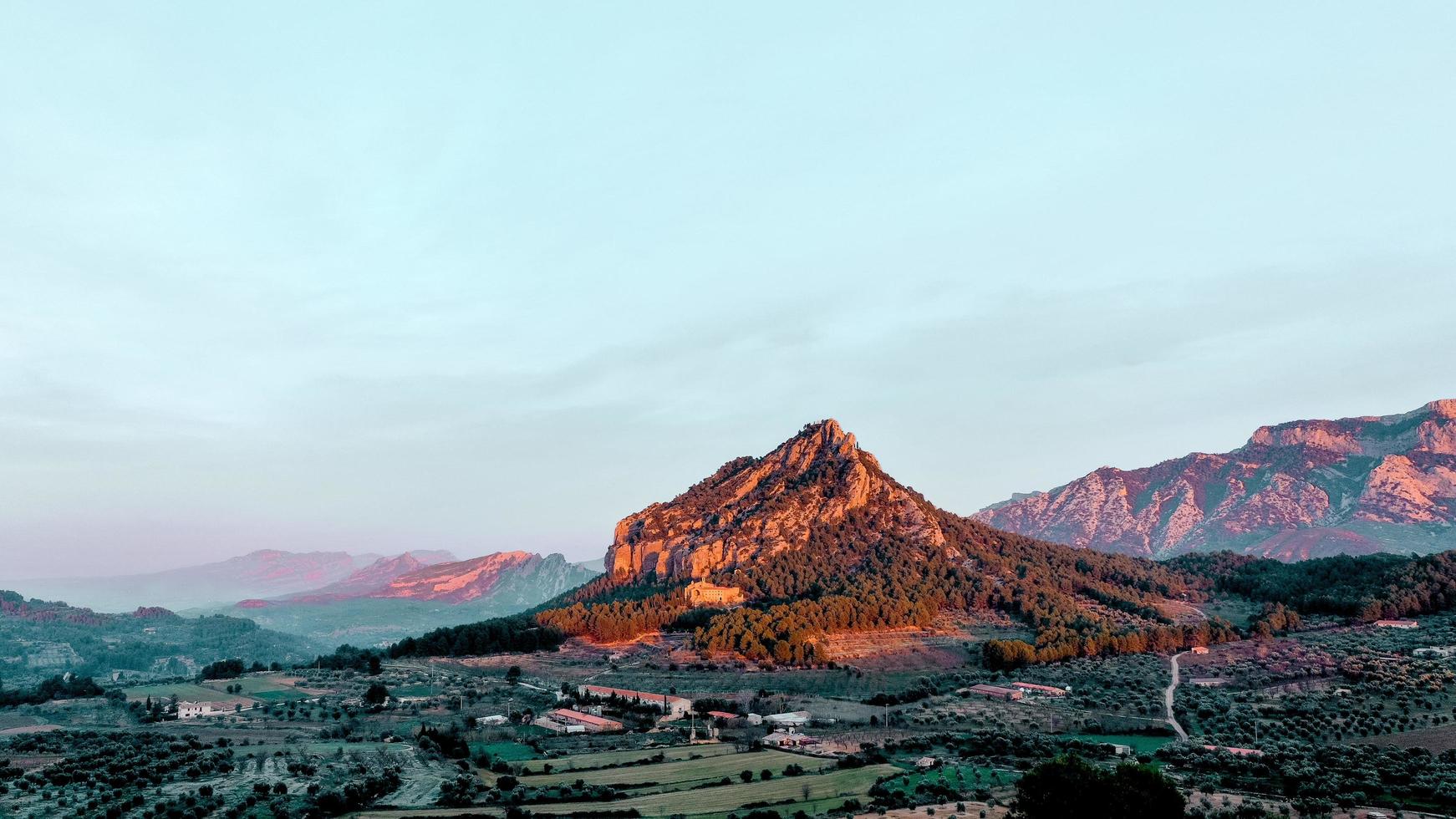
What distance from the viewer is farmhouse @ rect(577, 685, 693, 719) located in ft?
262

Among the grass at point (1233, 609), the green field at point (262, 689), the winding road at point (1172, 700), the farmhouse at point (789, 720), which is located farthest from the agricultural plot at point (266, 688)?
the grass at point (1233, 609)

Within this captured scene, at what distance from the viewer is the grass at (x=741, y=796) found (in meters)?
45.8

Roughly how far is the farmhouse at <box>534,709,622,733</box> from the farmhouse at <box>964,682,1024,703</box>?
109 feet

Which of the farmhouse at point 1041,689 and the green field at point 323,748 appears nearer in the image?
the green field at point 323,748

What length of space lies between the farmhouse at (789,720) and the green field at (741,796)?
63.5 feet

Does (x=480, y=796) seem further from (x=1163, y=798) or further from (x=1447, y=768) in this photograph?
(x=1447, y=768)

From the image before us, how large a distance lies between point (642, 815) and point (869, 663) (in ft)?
210

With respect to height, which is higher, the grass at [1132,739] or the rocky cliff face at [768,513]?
the rocky cliff face at [768,513]

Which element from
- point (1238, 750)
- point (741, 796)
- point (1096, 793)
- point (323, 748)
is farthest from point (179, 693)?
point (1238, 750)

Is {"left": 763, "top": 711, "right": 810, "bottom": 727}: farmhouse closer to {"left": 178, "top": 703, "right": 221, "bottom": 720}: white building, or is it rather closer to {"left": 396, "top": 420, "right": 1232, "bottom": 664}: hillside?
{"left": 396, "top": 420, "right": 1232, "bottom": 664}: hillside

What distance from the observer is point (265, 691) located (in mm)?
94250

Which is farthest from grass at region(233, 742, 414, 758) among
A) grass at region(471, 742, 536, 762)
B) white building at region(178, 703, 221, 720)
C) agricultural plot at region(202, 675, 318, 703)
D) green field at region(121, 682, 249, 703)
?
green field at region(121, 682, 249, 703)

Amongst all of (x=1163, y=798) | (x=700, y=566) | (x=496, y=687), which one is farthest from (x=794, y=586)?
(x=1163, y=798)

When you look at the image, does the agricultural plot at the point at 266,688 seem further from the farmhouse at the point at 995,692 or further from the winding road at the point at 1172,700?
the winding road at the point at 1172,700
